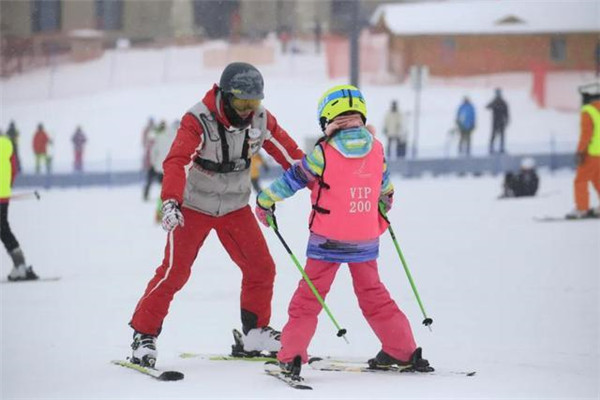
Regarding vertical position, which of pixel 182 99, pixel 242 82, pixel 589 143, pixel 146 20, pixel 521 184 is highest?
pixel 146 20

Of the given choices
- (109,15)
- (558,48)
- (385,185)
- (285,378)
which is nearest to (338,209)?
(385,185)

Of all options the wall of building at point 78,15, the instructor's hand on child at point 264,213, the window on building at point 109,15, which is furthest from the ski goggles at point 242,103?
the window on building at point 109,15

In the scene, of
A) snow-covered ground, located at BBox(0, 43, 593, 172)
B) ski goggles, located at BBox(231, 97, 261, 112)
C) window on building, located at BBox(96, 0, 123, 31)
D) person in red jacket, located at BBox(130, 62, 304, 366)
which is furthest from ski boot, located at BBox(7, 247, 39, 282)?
window on building, located at BBox(96, 0, 123, 31)

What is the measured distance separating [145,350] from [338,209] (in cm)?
125

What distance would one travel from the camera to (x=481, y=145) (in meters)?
41.5

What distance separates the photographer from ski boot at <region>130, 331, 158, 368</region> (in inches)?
264

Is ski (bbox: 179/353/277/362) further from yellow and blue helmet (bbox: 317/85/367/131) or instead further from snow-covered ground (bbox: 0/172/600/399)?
yellow and blue helmet (bbox: 317/85/367/131)

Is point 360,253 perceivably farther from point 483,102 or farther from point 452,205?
point 483,102

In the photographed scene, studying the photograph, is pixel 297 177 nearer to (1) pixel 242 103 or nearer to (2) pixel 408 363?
(1) pixel 242 103

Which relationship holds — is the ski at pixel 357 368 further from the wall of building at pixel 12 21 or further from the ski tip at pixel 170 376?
the wall of building at pixel 12 21

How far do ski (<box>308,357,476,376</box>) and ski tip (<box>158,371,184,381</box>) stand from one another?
Result: 737mm

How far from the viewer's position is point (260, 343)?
7.09 m

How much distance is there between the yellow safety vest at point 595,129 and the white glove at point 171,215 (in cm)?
876

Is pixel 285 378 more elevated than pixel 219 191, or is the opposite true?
pixel 219 191
